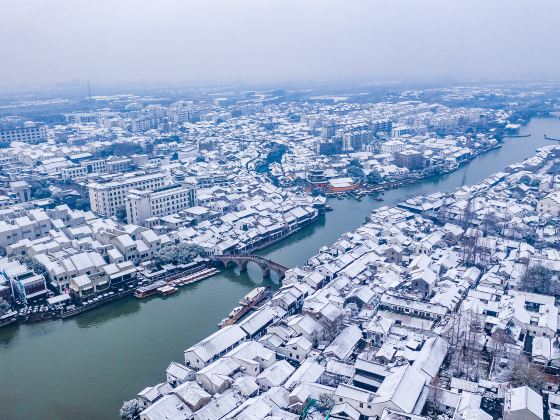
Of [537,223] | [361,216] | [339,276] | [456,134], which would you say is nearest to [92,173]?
[361,216]

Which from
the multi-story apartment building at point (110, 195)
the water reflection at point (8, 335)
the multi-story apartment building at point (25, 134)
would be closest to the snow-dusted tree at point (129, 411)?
the water reflection at point (8, 335)

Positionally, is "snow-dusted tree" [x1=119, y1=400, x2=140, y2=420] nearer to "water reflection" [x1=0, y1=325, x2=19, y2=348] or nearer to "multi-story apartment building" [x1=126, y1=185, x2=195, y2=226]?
"water reflection" [x1=0, y1=325, x2=19, y2=348]

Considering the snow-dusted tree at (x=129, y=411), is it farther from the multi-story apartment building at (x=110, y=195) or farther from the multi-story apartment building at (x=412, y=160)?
the multi-story apartment building at (x=412, y=160)

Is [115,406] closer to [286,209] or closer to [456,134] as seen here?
[286,209]

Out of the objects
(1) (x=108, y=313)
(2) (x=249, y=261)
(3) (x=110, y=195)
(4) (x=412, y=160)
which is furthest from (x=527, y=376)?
(4) (x=412, y=160)

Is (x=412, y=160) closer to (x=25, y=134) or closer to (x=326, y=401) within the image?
(x=326, y=401)

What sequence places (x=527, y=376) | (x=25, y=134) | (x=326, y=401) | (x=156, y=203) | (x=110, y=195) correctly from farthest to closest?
(x=25, y=134) < (x=110, y=195) < (x=156, y=203) < (x=527, y=376) < (x=326, y=401)
